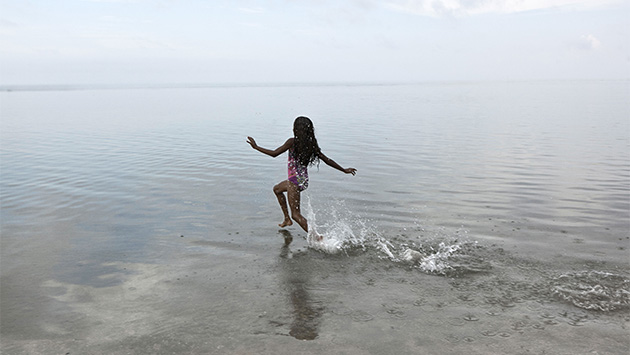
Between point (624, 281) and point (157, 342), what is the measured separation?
5456mm

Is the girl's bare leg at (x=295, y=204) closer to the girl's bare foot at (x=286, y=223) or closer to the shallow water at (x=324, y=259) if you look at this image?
the shallow water at (x=324, y=259)

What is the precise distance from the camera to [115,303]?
17.7 ft

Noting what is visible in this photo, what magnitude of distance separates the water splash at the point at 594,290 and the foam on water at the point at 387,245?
1.30 meters

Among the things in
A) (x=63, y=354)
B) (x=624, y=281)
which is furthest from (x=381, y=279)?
(x=63, y=354)

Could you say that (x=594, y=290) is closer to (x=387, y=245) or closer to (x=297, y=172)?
(x=387, y=245)

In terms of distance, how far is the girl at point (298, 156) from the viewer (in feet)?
23.8

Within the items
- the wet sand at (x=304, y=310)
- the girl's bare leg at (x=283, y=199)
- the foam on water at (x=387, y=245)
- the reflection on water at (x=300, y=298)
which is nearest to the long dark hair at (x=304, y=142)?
the girl's bare leg at (x=283, y=199)

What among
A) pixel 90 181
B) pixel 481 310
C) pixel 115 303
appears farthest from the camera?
pixel 90 181

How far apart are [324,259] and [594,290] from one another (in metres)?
3.37

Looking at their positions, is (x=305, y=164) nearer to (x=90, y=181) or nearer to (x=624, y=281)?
(x=624, y=281)

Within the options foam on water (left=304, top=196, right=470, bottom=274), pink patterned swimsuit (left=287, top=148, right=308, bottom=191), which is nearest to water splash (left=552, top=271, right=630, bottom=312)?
foam on water (left=304, top=196, right=470, bottom=274)

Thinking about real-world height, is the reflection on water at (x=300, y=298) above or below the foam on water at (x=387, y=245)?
below

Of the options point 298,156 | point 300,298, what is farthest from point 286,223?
point 300,298

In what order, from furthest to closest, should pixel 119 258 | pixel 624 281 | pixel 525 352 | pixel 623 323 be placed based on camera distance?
pixel 119 258 < pixel 624 281 < pixel 623 323 < pixel 525 352
